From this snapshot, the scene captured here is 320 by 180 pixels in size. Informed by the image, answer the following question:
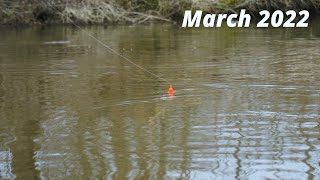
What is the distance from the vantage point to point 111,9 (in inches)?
1027

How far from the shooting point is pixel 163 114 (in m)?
8.03

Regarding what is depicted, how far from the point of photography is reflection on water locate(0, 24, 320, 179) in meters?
5.89

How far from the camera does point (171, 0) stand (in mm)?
26938

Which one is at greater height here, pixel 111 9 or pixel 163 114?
pixel 111 9

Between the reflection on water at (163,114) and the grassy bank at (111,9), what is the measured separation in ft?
34.4

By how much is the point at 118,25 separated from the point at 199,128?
1812 centimetres

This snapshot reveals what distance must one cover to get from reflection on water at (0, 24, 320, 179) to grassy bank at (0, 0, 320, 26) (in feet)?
34.4

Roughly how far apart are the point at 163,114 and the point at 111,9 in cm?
Answer: 1859

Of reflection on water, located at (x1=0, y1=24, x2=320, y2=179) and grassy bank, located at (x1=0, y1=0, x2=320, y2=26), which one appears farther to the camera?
grassy bank, located at (x1=0, y1=0, x2=320, y2=26)

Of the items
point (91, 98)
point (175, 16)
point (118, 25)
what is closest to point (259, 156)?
point (91, 98)

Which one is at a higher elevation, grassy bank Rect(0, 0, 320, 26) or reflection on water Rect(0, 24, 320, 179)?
grassy bank Rect(0, 0, 320, 26)

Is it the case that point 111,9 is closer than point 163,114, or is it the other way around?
point 163,114

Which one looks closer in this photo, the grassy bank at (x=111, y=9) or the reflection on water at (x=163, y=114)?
the reflection on water at (x=163, y=114)

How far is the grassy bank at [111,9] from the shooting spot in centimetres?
2559
